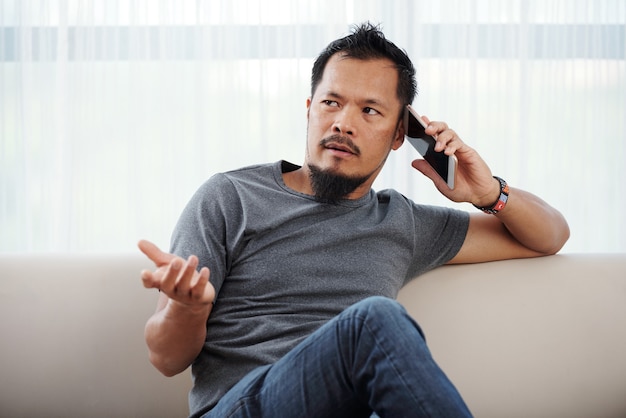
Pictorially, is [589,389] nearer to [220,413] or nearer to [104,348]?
[220,413]

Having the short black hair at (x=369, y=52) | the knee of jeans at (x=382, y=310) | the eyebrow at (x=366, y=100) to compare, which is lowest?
the knee of jeans at (x=382, y=310)

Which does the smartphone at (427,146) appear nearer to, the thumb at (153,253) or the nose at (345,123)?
the nose at (345,123)

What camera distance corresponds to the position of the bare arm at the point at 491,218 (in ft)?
6.23

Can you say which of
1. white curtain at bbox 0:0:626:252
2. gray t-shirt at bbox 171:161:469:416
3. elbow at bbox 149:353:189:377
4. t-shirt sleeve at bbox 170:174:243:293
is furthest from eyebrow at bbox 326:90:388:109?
white curtain at bbox 0:0:626:252

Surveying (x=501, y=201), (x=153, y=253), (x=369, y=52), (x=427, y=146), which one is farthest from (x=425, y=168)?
(x=153, y=253)

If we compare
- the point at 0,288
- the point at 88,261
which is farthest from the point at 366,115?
the point at 0,288

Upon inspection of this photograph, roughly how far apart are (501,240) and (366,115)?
1.58 ft

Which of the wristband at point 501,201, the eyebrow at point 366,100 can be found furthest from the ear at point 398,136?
the wristband at point 501,201

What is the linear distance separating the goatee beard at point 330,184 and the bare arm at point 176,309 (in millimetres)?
421

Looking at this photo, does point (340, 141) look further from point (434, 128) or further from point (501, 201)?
point (501, 201)

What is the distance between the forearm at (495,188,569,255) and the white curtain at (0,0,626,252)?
84cm

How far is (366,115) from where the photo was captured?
6.17ft

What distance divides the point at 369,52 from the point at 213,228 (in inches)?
22.8

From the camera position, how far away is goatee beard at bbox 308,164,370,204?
Answer: 1.83 meters
